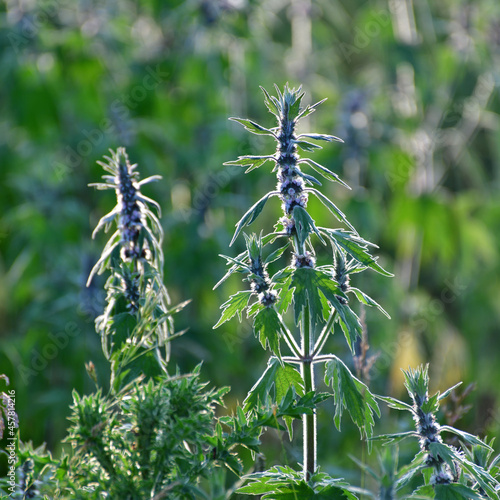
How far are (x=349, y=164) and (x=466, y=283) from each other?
1.31 metres

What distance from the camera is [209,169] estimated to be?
3.93 metres

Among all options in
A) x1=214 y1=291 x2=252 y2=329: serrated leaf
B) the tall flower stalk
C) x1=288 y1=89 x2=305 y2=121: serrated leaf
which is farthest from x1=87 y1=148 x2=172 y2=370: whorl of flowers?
x1=288 y1=89 x2=305 y2=121: serrated leaf

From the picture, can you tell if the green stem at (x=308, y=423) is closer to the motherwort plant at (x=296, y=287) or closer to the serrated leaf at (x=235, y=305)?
the motherwort plant at (x=296, y=287)

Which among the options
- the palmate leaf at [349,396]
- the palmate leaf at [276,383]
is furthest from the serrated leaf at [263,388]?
the palmate leaf at [349,396]

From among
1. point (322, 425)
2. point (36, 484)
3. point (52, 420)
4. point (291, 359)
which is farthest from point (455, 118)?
point (36, 484)

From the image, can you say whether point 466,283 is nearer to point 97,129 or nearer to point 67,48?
point 97,129

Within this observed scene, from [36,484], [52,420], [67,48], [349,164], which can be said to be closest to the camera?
[36,484]

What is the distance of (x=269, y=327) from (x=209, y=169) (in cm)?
272

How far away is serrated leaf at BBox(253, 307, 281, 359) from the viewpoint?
4.23 ft

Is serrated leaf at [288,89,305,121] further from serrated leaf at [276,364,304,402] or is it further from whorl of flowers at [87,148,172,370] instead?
serrated leaf at [276,364,304,402]

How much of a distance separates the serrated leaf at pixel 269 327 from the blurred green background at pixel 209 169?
73.7 inches

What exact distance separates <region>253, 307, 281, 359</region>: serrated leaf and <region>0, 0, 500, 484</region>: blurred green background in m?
1.87

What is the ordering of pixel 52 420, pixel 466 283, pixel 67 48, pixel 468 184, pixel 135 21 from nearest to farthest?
pixel 52 420 < pixel 67 48 < pixel 466 283 < pixel 135 21 < pixel 468 184

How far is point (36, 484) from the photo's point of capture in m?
1.35
